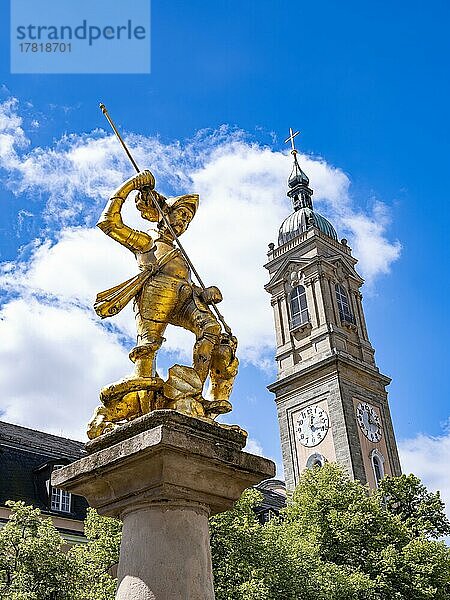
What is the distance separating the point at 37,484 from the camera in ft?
91.8

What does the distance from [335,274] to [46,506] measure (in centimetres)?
2523

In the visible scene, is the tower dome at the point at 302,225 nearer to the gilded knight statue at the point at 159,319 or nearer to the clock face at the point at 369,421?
the clock face at the point at 369,421

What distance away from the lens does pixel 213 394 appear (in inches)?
242

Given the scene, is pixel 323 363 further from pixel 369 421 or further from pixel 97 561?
pixel 97 561

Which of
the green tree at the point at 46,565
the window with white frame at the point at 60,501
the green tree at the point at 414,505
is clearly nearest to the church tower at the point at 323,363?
the green tree at the point at 414,505

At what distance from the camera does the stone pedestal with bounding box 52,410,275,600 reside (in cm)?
496

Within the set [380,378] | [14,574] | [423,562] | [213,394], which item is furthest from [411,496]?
[213,394]

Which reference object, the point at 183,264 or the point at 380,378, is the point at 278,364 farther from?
the point at 183,264

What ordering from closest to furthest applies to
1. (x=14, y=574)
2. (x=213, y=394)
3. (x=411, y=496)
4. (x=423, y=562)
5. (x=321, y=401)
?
(x=213, y=394) < (x=14, y=574) < (x=423, y=562) < (x=411, y=496) < (x=321, y=401)

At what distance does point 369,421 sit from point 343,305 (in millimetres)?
7990

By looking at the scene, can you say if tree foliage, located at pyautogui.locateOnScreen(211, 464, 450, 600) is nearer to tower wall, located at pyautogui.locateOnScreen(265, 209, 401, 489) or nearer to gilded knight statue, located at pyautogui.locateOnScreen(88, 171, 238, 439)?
tower wall, located at pyautogui.locateOnScreen(265, 209, 401, 489)

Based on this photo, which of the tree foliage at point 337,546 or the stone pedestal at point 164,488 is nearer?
the stone pedestal at point 164,488

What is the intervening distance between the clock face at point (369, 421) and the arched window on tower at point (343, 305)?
232 inches

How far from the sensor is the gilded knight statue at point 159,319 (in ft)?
18.7
